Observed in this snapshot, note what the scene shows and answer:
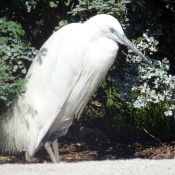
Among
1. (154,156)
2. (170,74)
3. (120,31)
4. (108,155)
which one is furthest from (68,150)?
(120,31)

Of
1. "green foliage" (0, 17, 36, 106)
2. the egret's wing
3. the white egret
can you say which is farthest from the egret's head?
"green foliage" (0, 17, 36, 106)

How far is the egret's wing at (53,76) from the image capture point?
5699 mm

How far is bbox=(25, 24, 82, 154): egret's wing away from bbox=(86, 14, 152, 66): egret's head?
178 millimetres

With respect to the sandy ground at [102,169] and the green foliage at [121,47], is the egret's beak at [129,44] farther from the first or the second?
the sandy ground at [102,169]

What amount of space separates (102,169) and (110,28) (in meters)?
1.99

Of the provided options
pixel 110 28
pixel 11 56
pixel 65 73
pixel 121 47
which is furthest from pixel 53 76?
pixel 121 47

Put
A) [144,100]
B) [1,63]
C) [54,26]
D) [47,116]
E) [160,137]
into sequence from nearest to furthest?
[1,63]
[47,116]
[144,100]
[54,26]
[160,137]

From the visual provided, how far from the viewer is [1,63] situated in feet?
17.8

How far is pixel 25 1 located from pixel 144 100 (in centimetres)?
156

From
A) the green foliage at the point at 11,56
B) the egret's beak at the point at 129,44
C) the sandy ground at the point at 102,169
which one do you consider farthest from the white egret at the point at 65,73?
the sandy ground at the point at 102,169

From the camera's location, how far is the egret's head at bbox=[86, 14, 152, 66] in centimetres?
568

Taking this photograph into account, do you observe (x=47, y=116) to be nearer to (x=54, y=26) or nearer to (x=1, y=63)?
(x=1, y=63)

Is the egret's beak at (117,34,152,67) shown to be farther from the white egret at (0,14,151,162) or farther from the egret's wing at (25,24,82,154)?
the egret's wing at (25,24,82,154)

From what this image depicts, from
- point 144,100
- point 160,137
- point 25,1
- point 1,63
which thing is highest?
point 25,1
